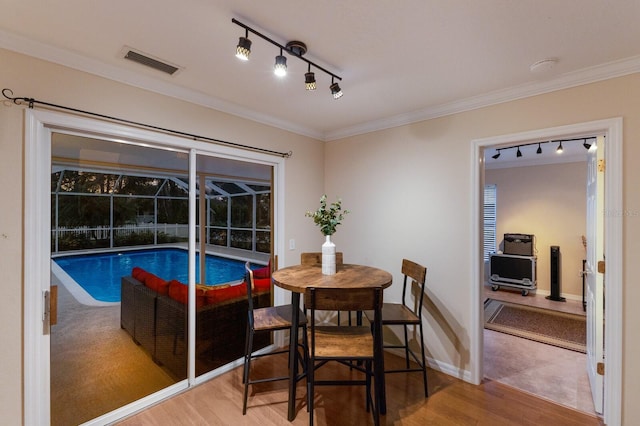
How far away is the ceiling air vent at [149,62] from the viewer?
188 cm

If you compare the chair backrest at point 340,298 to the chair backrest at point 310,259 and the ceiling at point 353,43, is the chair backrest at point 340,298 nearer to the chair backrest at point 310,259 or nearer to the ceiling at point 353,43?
the chair backrest at point 310,259

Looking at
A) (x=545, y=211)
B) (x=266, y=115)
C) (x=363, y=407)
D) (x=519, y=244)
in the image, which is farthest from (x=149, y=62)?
(x=545, y=211)

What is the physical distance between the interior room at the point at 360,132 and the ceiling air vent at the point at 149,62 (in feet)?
0.08

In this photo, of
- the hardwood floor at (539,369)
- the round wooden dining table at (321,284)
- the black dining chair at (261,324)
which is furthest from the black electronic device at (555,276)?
the black dining chair at (261,324)

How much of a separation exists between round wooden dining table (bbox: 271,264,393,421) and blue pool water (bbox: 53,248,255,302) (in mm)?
937

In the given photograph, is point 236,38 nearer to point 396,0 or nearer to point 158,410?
point 396,0

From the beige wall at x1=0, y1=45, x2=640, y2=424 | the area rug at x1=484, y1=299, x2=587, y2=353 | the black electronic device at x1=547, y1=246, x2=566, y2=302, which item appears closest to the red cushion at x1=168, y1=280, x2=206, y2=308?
the beige wall at x1=0, y1=45, x2=640, y2=424

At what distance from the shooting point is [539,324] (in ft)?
12.9

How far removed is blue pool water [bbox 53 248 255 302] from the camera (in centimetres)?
209

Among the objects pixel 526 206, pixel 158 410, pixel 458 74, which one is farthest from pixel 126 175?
pixel 526 206

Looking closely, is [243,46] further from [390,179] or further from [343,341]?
[390,179]

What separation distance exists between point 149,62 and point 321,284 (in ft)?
6.32

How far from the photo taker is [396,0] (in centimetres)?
140

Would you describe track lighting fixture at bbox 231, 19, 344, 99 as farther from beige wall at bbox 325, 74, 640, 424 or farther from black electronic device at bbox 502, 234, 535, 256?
black electronic device at bbox 502, 234, 535, 256
